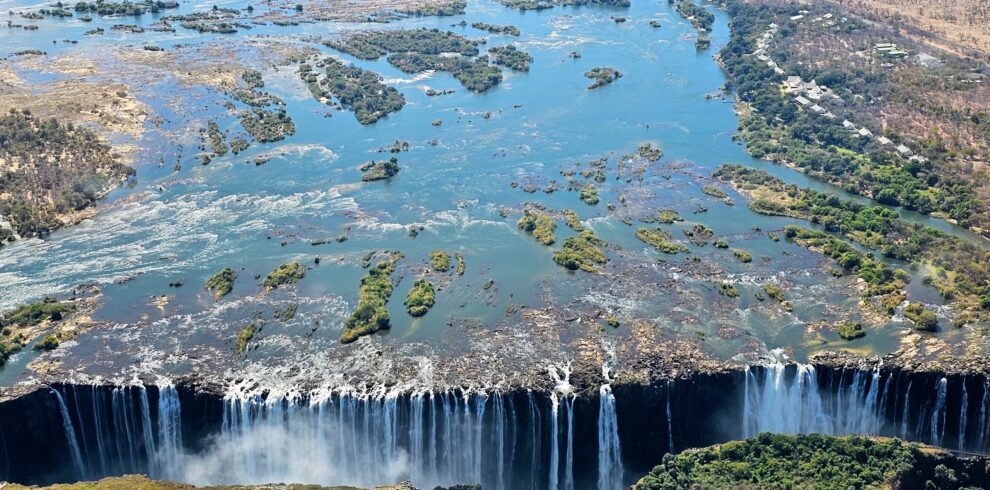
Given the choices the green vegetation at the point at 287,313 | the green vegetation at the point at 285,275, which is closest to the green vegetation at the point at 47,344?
the green vegetation at the point at 287,313

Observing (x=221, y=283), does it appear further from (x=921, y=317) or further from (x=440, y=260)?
(x=921, y=317)

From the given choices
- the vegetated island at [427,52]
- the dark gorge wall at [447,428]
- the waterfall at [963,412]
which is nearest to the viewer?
the waterfall at [963,412]

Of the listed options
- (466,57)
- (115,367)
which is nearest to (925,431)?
(115,367)

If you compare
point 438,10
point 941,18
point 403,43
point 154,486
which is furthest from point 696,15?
point 154,486

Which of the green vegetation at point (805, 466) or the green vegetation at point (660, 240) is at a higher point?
the green vegetation at point (660, 240)

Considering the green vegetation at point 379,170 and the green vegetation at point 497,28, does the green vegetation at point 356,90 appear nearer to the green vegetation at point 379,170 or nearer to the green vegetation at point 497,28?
the green vegetation at point 379,170

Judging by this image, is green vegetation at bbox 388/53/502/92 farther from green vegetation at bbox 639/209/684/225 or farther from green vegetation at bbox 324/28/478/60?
green vegetation at bbox 639/209/684/225

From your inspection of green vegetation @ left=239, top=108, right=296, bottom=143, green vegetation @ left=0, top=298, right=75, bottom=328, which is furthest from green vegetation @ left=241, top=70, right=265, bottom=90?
green vegetation @ left=0, top=298, right=75, bottom=328
